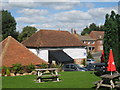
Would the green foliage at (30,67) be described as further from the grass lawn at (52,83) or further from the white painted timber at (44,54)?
the white painted timber at (44,54)

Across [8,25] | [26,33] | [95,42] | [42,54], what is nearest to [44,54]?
[42,54]

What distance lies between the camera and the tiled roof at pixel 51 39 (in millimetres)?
37562

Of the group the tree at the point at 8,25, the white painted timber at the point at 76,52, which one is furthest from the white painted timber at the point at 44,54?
the tree at the point at 8,25

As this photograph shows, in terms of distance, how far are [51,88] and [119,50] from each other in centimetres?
597

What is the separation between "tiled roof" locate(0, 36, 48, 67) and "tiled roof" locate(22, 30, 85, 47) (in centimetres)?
1061

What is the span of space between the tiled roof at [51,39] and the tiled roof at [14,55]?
10.6 m

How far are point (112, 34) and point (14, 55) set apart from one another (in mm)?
13326

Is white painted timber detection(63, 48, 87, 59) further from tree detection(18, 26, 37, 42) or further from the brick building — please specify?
the brick building

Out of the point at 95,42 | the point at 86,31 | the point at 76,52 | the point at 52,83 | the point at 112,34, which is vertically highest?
the point at 86,31

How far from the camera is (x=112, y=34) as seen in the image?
52.5 ft

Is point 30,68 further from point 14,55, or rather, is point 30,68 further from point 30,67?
point 14,55

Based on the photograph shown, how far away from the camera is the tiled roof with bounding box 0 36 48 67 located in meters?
23.4

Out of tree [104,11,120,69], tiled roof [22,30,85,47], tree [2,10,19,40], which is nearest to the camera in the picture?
tree [104,11,120,69]

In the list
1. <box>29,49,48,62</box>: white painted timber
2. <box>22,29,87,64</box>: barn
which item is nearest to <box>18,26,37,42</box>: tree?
<box>22,29,87,64</box>: barn
